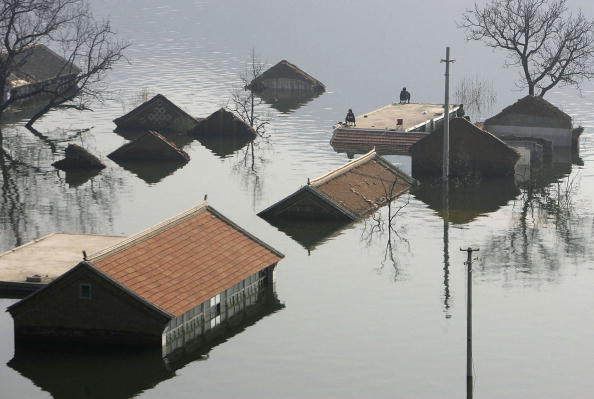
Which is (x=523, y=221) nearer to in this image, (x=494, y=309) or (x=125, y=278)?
(x=494, y=309)

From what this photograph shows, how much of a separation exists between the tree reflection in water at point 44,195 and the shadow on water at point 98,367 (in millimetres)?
20647

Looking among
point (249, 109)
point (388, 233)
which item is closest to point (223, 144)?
point (249, 109)

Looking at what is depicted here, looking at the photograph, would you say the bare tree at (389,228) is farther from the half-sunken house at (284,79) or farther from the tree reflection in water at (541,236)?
the half-sunken house at (284,79)

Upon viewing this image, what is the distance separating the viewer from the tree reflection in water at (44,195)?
85562 millimetres

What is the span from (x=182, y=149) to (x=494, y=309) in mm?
52479

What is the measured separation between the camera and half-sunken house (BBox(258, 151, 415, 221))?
285 feet

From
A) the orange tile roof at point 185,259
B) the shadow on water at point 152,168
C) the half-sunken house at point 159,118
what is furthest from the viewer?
the half-sunken house at point 159,118

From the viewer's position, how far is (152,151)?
4309 inches

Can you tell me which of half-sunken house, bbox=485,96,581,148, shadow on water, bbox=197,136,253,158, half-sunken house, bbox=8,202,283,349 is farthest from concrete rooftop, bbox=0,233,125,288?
half-sunken house, bbox=485,96,581,148

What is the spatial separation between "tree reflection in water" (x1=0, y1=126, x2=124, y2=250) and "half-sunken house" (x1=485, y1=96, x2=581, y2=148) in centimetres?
3313

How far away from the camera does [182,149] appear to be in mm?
116750

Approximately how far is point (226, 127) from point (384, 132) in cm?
1396

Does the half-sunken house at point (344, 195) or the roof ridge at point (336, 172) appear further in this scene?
the roof ridge at point (336, 172)

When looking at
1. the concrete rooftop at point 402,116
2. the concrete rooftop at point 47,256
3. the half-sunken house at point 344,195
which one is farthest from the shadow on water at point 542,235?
the concrete rooftop at point 47,256
